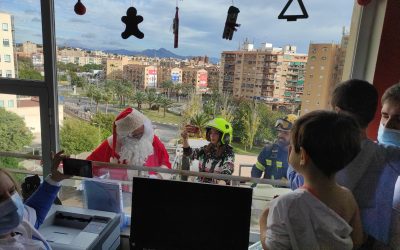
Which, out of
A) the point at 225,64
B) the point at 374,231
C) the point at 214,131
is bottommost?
the point at 374,231

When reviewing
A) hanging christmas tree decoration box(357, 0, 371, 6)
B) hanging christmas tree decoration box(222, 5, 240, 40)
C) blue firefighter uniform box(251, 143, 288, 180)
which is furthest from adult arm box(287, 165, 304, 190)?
hanging christmas tree decoration box(357, 0, 371, 6)

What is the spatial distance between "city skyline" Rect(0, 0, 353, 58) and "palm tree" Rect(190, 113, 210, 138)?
1.09 feet

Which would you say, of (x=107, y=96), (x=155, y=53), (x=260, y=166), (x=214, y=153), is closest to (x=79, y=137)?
(x=107, y=96)

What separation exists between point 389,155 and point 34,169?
5.90 ft

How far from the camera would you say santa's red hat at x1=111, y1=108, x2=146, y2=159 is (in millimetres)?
1692

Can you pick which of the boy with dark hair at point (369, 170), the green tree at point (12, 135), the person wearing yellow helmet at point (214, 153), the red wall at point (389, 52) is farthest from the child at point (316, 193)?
the green tree at point (12, 135)

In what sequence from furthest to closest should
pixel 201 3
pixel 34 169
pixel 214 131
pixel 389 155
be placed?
1. pixel 34 169
2. pixel 214 131
3. pixel 201 3
4. pixel 389 155

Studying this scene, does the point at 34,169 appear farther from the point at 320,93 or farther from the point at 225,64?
the point at 320,93

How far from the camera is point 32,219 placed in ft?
3.75

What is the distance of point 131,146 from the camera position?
5.66 ft

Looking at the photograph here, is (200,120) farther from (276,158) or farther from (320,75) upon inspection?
(320,75)

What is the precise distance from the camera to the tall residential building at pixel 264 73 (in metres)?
1.54

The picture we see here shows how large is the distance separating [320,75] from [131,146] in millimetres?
1081

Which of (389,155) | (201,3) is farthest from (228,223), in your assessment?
(201,3)
